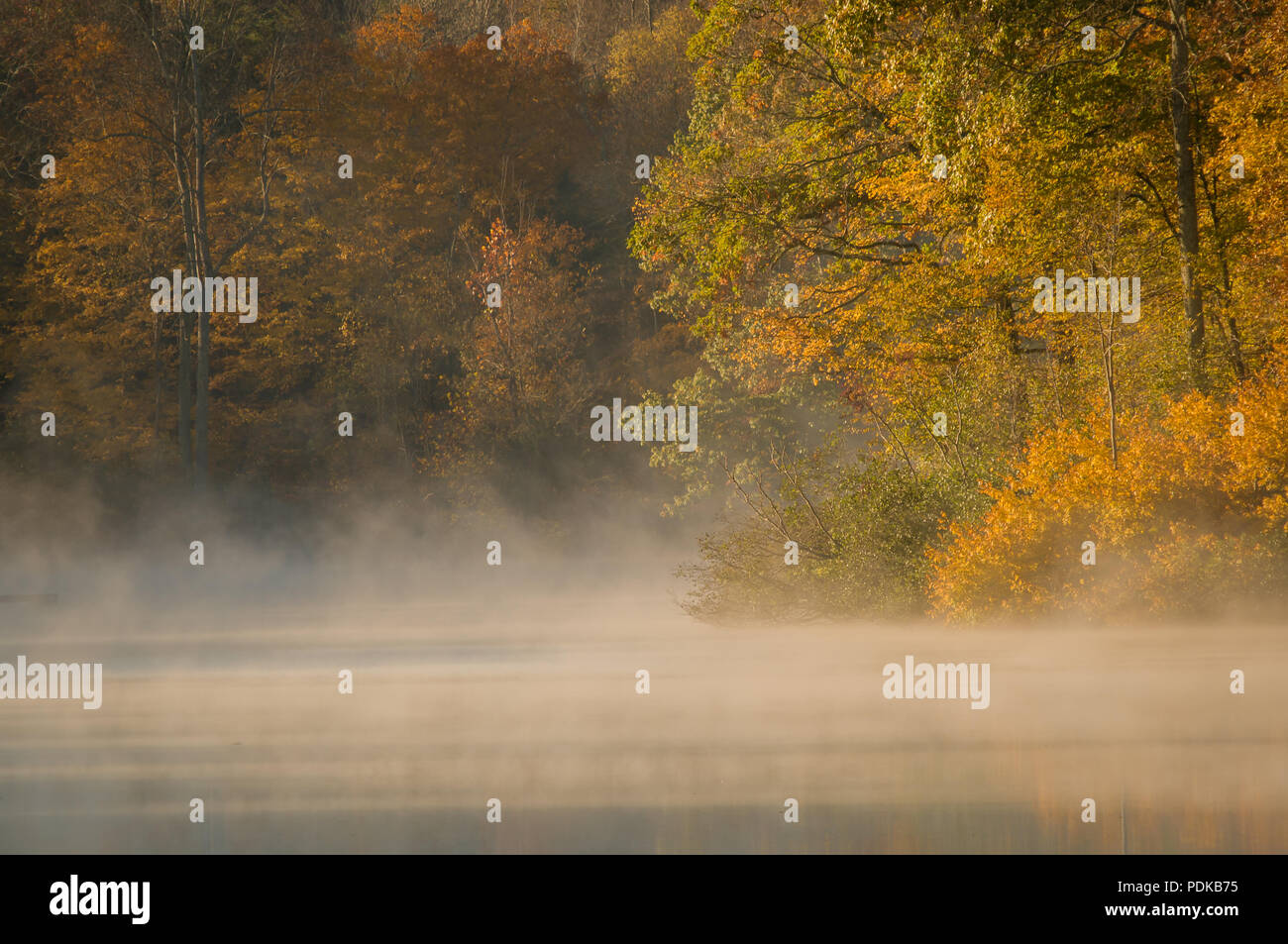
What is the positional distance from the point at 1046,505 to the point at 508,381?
2736 centimetres

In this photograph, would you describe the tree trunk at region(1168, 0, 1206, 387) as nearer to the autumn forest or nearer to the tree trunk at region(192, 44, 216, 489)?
the autumn forest

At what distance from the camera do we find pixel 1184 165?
21391mm

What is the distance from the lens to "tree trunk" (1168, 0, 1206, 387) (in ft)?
69.3

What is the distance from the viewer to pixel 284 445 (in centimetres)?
4481

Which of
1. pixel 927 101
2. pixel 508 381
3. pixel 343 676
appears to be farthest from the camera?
pixel 508 381

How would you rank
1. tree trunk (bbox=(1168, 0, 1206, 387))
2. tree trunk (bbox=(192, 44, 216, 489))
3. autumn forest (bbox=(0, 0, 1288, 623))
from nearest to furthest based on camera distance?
autumn forest (bbox=(0, 0, 1288, 623))
tree trunk (bbox=(1168, 0, 1206, 387))
tree trunk (bbox=(192, 44, 216, 489))

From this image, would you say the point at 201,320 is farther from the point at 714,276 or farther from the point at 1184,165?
the point at 1184,165

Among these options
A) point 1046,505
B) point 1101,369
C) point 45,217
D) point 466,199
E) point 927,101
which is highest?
point 466,199

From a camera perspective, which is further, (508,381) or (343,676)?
(508,381)

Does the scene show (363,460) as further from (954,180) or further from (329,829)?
(329,829)

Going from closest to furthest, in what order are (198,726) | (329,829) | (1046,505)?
(329,829) → (198,726) → (1046,505)

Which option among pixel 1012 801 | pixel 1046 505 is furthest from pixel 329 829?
pixel 1046 505

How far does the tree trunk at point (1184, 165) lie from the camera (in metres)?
21.1

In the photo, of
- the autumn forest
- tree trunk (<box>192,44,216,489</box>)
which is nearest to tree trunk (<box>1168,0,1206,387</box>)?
the autumn forest
